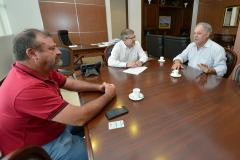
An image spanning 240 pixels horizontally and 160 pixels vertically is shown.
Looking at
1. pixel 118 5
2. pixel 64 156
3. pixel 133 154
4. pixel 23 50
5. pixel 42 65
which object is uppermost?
pixel 118 5

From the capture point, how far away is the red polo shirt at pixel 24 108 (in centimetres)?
78

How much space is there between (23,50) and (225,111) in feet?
4.03

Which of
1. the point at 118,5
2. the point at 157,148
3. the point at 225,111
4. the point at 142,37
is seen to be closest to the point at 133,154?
the point at 157,148

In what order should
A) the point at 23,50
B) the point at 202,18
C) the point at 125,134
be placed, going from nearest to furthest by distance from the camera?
1. the point at 125,134
2. the point at 23,50
3. the point at 202,18

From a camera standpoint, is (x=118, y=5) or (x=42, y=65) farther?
(x=118, y=5)

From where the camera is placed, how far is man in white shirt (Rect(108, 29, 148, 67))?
191 cm

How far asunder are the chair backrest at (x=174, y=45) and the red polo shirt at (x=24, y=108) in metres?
3.53

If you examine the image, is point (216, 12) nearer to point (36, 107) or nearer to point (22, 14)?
point (22, 14)

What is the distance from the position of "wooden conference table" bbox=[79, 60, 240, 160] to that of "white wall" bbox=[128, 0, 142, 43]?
5208mm

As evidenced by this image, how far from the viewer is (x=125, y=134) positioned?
758 mm

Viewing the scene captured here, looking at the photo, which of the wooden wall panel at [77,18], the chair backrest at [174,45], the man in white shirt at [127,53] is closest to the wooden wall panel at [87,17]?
the wooden wall panel at [77,18]

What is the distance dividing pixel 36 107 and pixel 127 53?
1646mm

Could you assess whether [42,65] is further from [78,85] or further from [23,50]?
[78,85]

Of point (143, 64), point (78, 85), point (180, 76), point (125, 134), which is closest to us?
point (125, 134)
